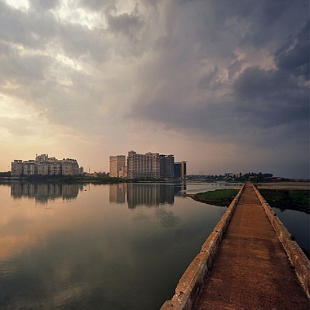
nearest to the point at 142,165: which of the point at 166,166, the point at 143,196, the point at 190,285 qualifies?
the point at 166,166

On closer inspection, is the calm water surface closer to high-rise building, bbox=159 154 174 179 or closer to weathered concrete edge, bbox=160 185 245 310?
weathered concrete edge, bbox=160 185 245 310

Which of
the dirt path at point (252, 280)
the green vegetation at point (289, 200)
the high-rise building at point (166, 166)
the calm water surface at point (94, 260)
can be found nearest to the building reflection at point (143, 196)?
the calm water surface at point (94, 260)

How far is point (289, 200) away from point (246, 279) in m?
36.4

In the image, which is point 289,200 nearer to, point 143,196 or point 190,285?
point 143,196

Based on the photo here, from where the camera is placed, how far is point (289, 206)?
31.9 metres

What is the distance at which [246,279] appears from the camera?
17.4 feet

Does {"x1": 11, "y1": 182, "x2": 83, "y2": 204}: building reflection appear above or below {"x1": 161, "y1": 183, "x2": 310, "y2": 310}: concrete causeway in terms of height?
below

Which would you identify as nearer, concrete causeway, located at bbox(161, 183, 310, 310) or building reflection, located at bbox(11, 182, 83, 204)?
concrete causeway, located at bbox(161, 183, 310, 310)


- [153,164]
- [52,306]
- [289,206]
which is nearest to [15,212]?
[52,306]

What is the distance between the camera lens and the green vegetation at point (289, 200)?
3075 cm

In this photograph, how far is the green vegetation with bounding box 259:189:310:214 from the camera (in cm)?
3075

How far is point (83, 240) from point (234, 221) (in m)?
10.9

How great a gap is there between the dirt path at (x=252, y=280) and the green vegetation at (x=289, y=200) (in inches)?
1050

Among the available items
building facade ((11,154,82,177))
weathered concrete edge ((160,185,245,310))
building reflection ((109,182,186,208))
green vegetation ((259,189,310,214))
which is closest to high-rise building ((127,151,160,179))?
building facade ((11,154,82,177))
